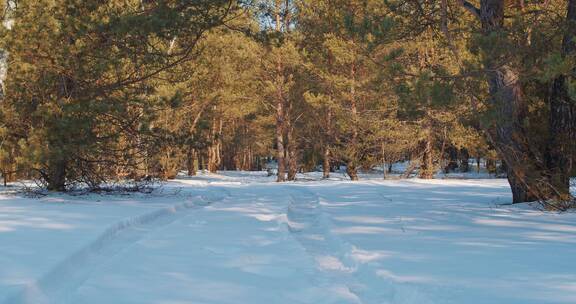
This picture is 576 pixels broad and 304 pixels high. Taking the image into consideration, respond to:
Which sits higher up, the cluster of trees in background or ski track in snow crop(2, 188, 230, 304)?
the cluster of trees in background

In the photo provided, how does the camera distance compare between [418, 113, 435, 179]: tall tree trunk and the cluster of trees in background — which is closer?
the cluster of trees in background

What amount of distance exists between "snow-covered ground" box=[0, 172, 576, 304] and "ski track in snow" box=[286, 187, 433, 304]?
1 centimetres

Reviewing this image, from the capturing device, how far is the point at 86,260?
521 cm

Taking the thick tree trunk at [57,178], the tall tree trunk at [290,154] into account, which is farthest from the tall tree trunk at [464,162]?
the thick tree trunk at [57,178]

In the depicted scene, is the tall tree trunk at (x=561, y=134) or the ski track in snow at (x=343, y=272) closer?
the ski track in snow at (x=343, y=272)

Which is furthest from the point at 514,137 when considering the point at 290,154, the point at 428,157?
the point at 290,154

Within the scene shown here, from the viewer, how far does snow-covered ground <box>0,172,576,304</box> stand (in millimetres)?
3934

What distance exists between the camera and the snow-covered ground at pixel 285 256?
3.93 meters

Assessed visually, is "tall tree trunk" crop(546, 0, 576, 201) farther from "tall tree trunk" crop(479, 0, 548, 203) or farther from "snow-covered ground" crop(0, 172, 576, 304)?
"snow-covered ground" crop(0, 172, 576, 304)

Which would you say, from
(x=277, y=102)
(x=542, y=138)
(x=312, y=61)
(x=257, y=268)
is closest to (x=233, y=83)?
(x=277, y=102)

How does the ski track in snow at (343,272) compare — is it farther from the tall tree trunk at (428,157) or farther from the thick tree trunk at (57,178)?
the tall tree trunk at (428,157)

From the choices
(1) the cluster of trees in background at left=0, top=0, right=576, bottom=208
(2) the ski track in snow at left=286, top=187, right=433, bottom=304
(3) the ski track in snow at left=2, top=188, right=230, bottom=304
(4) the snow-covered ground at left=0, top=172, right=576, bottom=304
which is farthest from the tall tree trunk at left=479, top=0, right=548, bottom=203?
(3) the ski track in snow at left=2, top=188, right=230, bottom=304

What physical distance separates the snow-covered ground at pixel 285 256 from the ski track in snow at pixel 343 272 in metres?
0.01

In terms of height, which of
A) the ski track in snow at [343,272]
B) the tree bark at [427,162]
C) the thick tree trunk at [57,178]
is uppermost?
the tree bark at [427,162]
